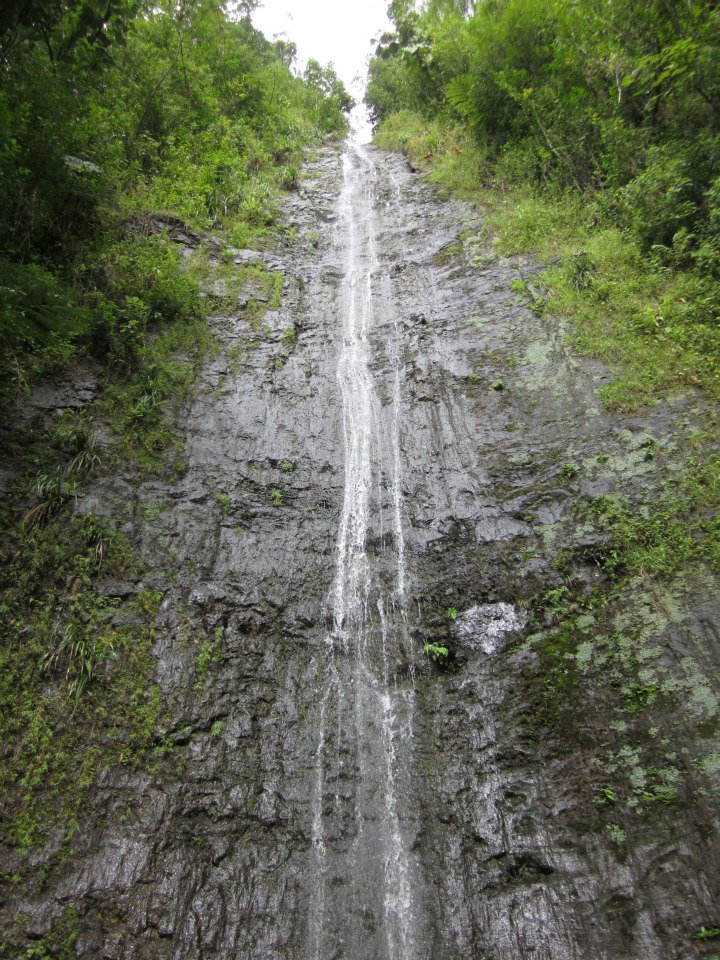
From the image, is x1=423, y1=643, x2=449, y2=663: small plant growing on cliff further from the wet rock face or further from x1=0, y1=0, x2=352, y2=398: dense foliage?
x1=0, y1=0, x2=352, y2=398: dense foliage

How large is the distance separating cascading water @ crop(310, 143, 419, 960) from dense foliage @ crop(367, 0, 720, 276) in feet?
13.6

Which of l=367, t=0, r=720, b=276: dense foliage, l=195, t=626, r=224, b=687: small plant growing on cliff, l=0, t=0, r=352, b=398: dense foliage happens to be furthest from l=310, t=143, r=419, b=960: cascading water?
l=367, t=0, r=720, b=276: dense foliage

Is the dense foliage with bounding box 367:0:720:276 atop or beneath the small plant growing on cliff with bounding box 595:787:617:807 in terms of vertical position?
atop

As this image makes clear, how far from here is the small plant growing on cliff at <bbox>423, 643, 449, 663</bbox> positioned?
5.39m

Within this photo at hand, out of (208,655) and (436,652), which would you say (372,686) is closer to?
(436,652)

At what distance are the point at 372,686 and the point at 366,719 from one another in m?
0.33

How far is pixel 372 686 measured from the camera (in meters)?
5.45

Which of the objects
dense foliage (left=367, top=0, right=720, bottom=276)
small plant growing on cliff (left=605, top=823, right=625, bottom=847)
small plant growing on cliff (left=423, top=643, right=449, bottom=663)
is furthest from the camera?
dense foliage (left=367, top=0, right=720, bottom=276)

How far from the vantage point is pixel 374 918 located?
4.18 metres

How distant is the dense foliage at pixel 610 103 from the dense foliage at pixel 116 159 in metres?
5.02

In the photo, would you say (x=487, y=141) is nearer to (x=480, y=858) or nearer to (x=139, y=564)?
(x=139, y=564)

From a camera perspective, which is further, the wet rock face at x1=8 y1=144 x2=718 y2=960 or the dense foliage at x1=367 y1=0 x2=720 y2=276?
the dense foliage at x1=367 y1=0 x2=720 y2=276

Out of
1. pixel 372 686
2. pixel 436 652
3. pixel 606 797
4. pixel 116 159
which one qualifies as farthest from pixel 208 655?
pixel 116 159

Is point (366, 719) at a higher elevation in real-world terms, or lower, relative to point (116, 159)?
lower
